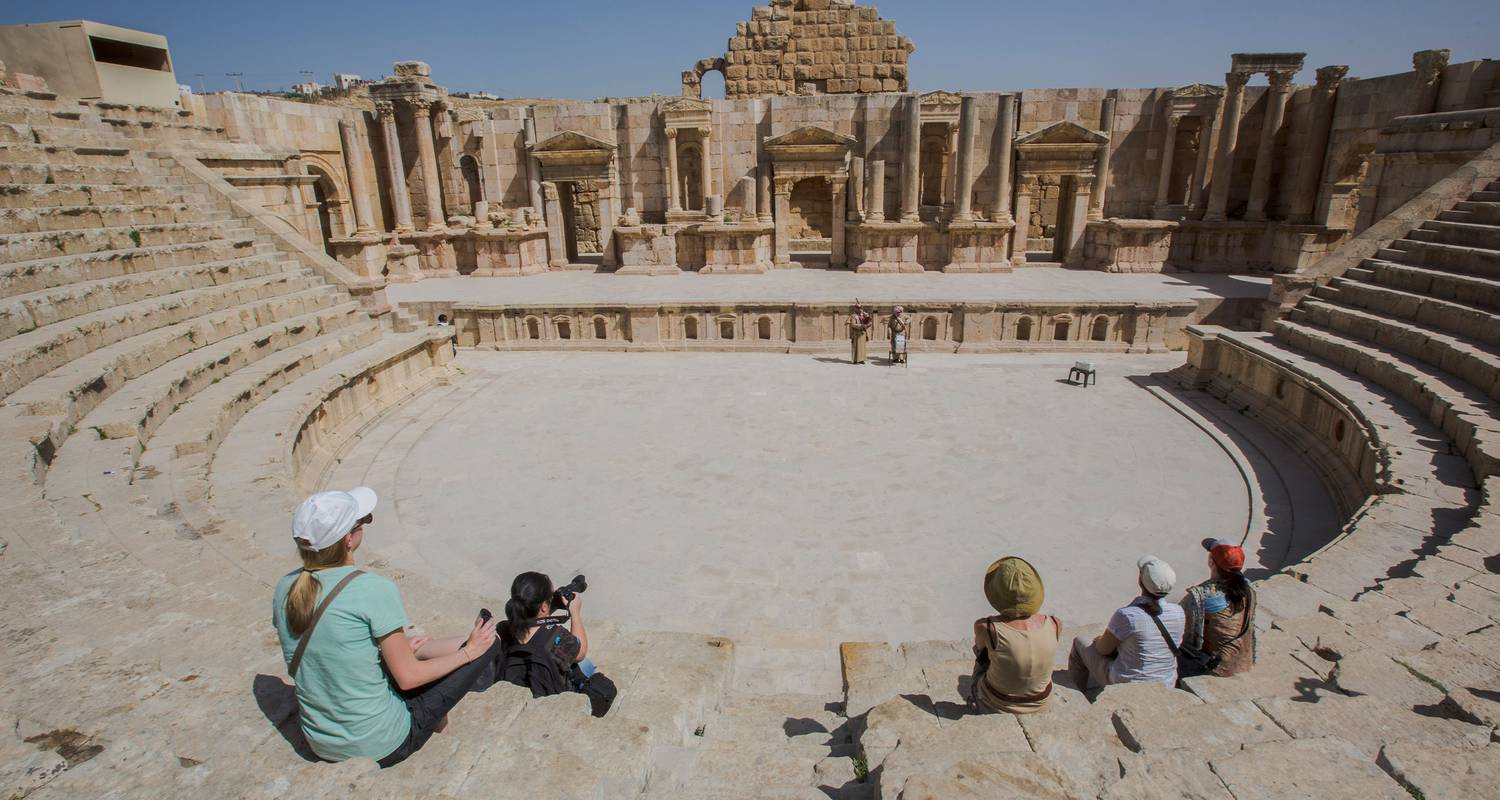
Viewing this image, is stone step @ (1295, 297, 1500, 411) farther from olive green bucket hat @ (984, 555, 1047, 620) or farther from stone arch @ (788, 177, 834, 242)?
stone arch @ (788, 177, 834, 242)

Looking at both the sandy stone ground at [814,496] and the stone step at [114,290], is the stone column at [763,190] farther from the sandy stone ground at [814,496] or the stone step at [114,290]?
the stone step at [114,290]

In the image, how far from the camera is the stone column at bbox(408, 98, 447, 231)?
68.3ft

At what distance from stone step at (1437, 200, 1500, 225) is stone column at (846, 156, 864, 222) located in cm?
1201

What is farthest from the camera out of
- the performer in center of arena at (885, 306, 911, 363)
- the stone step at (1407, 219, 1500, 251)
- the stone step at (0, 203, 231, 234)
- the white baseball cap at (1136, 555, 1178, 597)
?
the performer in center of arena at (885, 306, 911, 363)

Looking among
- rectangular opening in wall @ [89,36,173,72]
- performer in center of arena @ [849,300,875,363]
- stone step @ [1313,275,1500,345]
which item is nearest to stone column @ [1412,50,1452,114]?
stone step @ [1313,275,1500,345]

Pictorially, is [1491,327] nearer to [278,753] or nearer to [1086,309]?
[1086,309]

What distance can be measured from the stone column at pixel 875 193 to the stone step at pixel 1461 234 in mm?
11055

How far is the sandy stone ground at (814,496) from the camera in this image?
6320 millimetres

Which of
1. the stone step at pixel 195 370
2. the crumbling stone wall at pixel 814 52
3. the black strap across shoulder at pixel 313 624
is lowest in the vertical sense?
the stone step at pixel 195 370

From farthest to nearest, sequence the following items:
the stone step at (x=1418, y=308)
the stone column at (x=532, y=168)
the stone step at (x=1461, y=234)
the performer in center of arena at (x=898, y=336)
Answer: the stone column at (x=532, y=168)
the performer in center of arena at (x=898, y=336)
the stone step at (x=1461, y=234)
the stone step at (x=1418, y=308)

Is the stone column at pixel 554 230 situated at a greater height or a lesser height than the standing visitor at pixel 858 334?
greater

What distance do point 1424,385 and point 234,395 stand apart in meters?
13.2

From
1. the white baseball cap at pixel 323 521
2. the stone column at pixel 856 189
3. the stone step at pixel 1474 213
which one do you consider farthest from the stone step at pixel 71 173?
the stone step at pixel 1474 213

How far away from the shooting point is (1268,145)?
19141 mm
